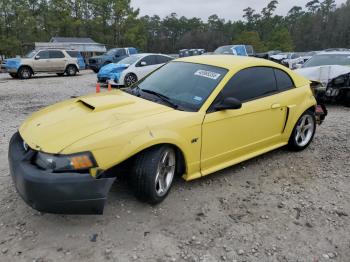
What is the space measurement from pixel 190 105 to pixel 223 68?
756 millimetres

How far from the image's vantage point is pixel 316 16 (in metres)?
88.1

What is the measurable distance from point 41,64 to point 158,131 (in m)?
16.5

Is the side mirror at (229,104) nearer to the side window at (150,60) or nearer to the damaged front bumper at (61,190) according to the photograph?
the damaged front bumper at (61,190)

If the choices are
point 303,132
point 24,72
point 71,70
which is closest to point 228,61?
point 303,132

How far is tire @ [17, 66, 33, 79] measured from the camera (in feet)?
56.6

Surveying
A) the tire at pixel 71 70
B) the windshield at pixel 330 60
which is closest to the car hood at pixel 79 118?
the windshield at pixel 330 60

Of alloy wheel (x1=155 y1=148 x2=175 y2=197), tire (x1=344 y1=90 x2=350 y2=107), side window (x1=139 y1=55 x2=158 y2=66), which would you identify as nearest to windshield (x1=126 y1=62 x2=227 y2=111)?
alloy wheel (x1=155 y1=148 x2=175 y2=197)

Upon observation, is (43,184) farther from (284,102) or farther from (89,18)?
(89,18)

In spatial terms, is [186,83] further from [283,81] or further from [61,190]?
[61,190]

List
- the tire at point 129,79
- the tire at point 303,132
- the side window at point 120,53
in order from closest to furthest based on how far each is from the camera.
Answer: the tire at point 303,132
the tire at point 129,79
the side window at point 120,53

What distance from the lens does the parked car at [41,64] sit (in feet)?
56.5

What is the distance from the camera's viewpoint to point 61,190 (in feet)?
9.13

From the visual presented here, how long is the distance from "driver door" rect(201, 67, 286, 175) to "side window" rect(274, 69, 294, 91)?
4.4 inches

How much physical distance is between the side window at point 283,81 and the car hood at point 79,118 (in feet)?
6.32
